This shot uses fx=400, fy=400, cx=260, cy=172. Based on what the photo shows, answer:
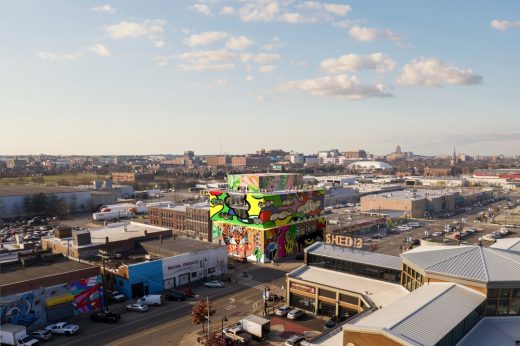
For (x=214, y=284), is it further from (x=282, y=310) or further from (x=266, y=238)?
(x=266, y=238)

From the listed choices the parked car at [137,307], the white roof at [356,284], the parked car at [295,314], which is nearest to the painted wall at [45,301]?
the parked car at [137,307]

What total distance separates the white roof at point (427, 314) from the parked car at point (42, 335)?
32290mm

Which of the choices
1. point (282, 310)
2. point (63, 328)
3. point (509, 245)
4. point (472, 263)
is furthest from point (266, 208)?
point (472, 263)

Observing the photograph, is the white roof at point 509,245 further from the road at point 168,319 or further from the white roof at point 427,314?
the road at point 168,319

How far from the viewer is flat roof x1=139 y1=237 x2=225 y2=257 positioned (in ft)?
209

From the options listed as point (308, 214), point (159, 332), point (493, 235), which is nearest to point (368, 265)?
point (159, 332)

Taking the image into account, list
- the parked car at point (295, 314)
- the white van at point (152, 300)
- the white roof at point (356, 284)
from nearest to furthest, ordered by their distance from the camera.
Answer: the white roof at point (356, 284)
the parked car at point (295, 314)
the white van at point (152, 300)

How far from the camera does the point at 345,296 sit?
4722cm

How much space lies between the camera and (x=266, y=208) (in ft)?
241

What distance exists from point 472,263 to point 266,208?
130ft

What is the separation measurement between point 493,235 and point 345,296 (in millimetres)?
67410

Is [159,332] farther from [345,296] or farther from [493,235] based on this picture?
[493,235]

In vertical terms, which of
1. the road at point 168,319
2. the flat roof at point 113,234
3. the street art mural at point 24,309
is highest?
the flat roof at point 113,234

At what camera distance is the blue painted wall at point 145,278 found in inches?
2169
